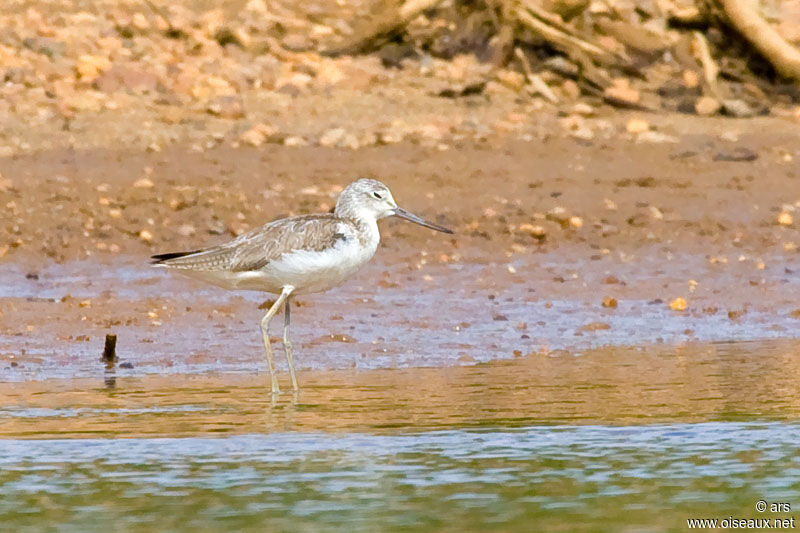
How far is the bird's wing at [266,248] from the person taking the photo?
891 cm

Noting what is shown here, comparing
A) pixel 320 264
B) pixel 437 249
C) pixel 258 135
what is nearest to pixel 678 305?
pixel 437 249

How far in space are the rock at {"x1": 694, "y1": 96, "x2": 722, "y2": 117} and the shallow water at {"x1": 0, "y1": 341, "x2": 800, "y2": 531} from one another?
20.5 feet

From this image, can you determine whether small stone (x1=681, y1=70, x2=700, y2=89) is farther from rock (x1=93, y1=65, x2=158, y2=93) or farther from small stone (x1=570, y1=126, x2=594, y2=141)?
rock (x1=93, y1=65, x2=158, y2=93)

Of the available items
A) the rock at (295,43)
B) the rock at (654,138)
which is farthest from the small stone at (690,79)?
the rock at (295,43)

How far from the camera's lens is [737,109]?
14602 millimetres

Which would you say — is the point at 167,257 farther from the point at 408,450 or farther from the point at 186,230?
the point at 186,230

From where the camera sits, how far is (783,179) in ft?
43.1

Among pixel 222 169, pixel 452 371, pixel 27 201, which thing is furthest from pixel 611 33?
pixel 452 371

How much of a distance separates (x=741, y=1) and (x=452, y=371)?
23.5 ft

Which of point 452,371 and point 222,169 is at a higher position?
point 222,169

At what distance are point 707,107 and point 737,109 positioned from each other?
0.87 ft

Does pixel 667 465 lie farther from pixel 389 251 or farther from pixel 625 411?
pixel 389 251

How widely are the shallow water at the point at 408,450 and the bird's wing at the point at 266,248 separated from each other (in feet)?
2.15

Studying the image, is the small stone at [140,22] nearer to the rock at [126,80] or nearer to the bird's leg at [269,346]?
the rock at [126,80]
